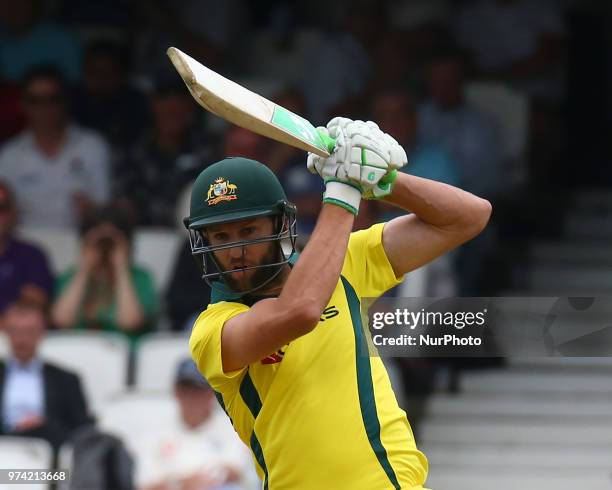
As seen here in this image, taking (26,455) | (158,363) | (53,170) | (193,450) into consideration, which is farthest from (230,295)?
(53,170)

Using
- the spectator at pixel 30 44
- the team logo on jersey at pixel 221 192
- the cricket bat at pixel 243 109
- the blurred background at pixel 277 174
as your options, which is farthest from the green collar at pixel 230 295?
the spectator at pixel 30 44

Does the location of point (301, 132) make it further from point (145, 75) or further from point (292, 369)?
point (145, 75)

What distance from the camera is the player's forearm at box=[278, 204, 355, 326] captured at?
3443 mm

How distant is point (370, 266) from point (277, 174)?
4.11m

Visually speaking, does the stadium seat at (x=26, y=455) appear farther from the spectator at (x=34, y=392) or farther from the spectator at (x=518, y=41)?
the spectator at (x=518, y=41)

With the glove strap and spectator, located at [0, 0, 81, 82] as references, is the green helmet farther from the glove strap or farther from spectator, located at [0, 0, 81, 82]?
spectator, located at [0, 0, 81, 82]

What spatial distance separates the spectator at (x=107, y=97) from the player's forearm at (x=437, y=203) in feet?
16.3

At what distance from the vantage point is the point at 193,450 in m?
6.71

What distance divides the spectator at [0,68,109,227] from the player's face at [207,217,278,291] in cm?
479

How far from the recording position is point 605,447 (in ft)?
23.2

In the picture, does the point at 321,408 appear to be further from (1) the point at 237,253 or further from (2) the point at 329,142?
(2) the point at 329,142

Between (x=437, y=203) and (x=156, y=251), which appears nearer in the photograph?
(x=437, y=203)

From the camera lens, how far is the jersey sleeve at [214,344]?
142 inches

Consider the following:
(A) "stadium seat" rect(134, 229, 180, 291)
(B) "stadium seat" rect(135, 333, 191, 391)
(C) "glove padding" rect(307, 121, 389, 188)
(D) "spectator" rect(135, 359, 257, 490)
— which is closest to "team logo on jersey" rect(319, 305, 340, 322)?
(C) "glove padding" rect(307, 121, 389, 188)
